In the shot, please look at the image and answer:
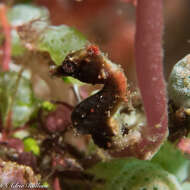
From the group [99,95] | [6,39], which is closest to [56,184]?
[99,95]

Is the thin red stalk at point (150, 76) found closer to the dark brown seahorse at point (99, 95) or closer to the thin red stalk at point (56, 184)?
the dark brown seahorse at point (99, 95)

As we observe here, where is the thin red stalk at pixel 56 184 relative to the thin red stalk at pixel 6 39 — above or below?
below

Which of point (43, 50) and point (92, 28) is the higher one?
point (43, 50)

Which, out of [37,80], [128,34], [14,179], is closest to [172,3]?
[128,34]

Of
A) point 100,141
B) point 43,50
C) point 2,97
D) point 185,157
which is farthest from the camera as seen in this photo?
point 2,97

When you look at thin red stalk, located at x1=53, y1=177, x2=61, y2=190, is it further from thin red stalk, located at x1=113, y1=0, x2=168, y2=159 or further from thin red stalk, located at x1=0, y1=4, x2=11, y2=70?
thin red stalk, located at x1=0, y1=4, x2=11, y2=70

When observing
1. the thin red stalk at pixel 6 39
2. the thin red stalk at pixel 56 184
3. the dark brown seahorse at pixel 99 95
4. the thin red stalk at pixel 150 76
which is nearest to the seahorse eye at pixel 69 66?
the dark brown seahorse at pixel 99 95

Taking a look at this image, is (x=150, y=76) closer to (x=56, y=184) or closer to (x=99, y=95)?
(x=99, y=95)

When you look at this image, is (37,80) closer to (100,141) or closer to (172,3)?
(100,141)
